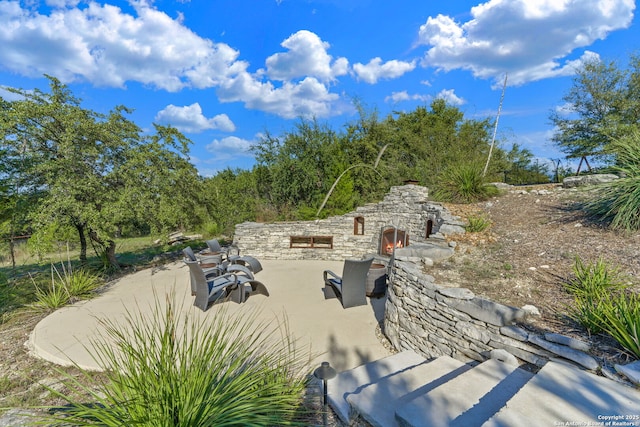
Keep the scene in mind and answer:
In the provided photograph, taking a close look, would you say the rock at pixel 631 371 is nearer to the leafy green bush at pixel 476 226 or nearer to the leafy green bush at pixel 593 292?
the leafy green bush at pixel 593 292

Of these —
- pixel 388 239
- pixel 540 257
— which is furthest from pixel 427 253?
pixel 388 239

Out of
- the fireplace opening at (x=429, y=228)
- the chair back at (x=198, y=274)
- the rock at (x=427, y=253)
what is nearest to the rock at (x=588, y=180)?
the fireplace opening at (x=429, y=228)

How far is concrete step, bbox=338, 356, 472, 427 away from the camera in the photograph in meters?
1.95

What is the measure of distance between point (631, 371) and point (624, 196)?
11.2ft

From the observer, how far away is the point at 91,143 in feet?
19.7

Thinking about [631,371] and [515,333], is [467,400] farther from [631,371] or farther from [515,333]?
[631,371]

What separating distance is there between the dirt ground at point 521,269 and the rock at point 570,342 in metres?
0.12

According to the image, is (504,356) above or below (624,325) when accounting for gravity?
below

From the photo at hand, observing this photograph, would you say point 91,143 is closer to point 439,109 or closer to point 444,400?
point 444,400

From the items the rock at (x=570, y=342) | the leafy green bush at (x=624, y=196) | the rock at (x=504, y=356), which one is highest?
the leafy green bush at (x=624, y=196)

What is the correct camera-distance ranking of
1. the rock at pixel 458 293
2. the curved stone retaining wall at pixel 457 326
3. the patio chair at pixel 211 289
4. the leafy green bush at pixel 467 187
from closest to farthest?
the curved stone retaining wall at pixel 457 326 → the rock at pixel 458 293 → the patio chair at pixel 211 289 → the leafy green bush at pixel 467 187

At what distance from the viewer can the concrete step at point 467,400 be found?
1.67 metres

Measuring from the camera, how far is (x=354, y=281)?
472 cm

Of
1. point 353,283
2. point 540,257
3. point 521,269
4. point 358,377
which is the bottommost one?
point 358,377
